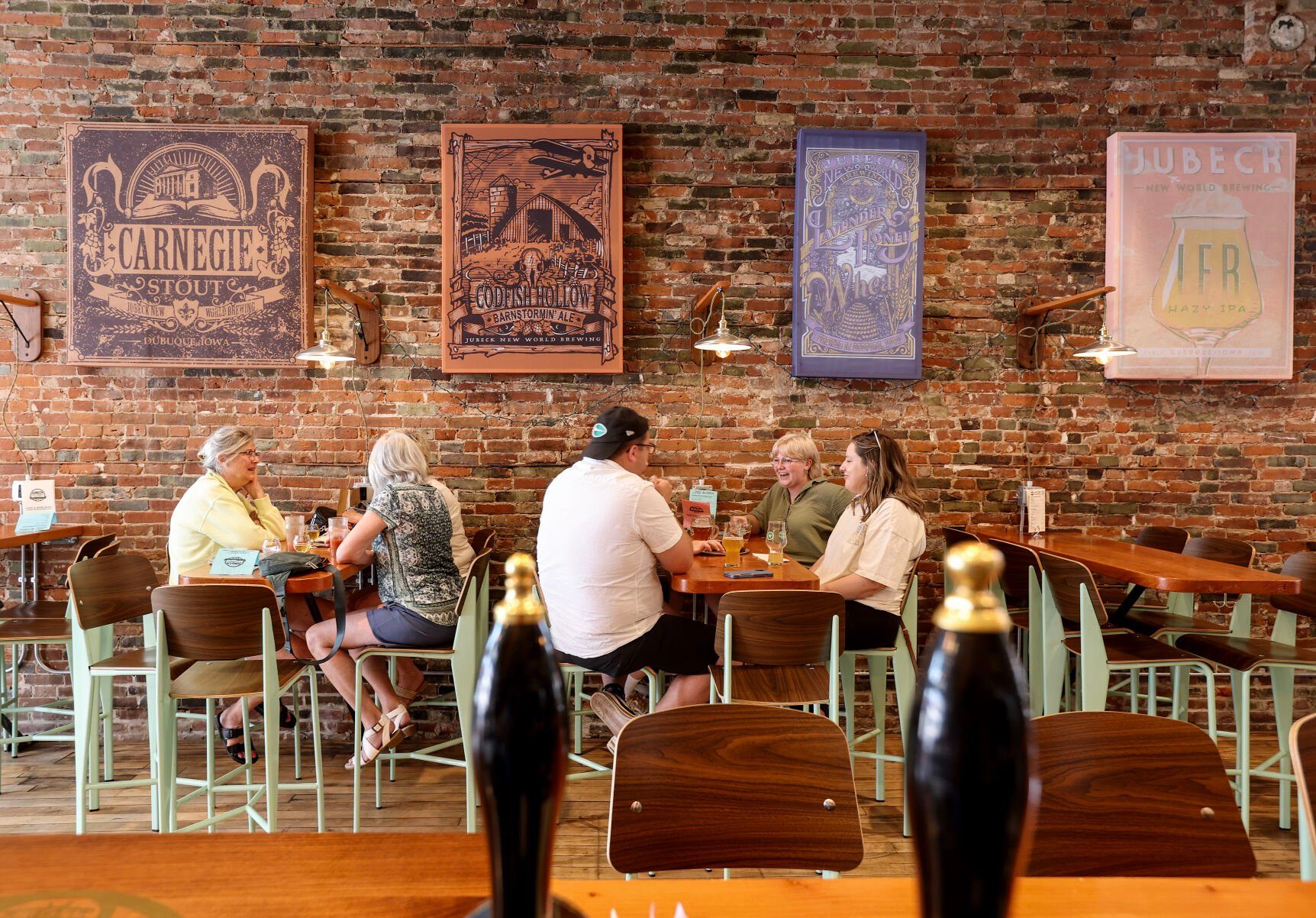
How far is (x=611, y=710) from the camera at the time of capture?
3.48m

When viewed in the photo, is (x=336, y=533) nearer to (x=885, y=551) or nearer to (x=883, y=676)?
(x=885, y=551)

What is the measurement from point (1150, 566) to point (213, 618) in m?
3.68

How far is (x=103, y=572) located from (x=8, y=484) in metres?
1.70

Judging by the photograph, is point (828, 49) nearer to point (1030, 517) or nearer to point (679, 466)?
point (679, 466)

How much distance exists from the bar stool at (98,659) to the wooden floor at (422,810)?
180 mm

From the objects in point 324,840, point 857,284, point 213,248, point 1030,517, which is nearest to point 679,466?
point 857,284

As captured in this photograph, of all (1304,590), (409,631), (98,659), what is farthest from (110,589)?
(1304,590)

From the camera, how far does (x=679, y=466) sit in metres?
4.57

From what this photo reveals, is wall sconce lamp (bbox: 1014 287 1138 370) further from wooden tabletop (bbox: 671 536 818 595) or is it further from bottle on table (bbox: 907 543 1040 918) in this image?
bottle on table (bbox: 907 543 1040 918)

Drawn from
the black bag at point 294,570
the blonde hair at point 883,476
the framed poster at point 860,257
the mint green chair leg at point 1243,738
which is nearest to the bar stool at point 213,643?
the black bag at point 294,570

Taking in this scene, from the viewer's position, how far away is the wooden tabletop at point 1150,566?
3088 mm

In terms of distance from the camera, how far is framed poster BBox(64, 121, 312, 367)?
441 centimetres

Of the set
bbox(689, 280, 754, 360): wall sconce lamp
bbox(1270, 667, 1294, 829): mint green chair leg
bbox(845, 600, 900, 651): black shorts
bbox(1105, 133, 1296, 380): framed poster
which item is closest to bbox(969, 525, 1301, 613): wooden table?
bbox(1270, 667, 1294, 829): mint green chair leg

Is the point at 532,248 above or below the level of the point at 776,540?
above
